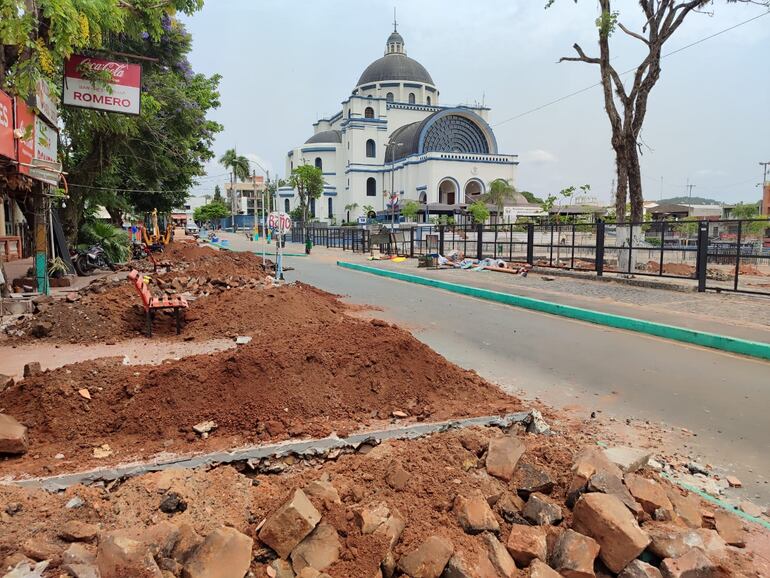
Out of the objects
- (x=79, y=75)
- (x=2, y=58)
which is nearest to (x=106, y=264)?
(x=79, y=75)

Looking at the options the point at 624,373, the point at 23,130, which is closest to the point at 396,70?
the point at 23,130

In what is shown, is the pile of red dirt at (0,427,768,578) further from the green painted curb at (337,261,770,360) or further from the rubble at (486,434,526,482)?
the green painted curb at (337,261,770,360)

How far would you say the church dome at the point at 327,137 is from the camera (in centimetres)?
10281

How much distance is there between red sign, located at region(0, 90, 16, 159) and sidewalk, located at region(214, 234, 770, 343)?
37.3 feet

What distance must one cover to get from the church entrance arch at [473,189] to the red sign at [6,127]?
80.0 meters

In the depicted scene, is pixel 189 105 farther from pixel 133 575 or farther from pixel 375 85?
pixel 375 85

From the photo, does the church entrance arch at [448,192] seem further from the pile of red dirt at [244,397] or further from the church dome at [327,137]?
the pile of red dirt at [244,397]

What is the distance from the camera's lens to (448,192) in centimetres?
8931

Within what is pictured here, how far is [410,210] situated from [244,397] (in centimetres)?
7416

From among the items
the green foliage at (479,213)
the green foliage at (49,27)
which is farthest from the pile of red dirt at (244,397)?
the green foliage at (479,213)

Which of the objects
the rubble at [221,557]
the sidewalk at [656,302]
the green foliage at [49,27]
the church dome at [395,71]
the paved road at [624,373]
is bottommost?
the paved road at [624,373]

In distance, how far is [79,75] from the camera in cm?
1162

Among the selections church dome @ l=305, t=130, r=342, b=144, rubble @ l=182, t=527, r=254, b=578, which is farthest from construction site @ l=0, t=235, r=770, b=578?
church dome @ l=305, t=130, r=342, b=144

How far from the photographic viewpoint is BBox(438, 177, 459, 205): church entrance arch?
87.2 metres
